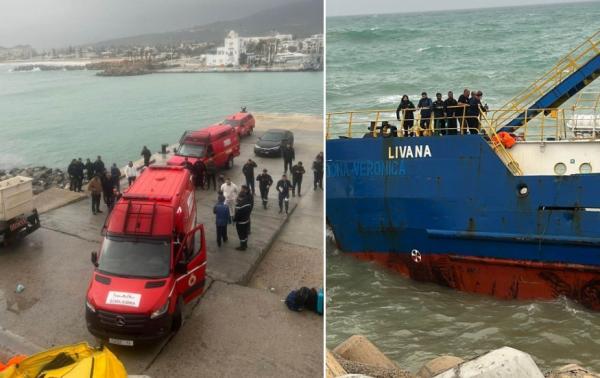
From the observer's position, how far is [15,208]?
6.24 metres

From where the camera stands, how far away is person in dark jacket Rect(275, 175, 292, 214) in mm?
7985

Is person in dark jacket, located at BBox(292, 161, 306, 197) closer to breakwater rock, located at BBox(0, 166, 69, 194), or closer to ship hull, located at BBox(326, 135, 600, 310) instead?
ship hull, located at BBox(326, 135, 600, 310)

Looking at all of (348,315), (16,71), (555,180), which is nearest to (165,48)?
(16,71)

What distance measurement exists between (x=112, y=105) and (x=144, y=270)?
236 cm

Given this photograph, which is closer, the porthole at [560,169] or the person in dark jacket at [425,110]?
the porthole at [560,169]

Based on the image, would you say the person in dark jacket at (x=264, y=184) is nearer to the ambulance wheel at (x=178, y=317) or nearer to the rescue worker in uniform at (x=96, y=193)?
the rescue worker in uniform at (x=96, y=193)

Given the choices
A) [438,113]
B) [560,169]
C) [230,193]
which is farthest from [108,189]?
[560,169]

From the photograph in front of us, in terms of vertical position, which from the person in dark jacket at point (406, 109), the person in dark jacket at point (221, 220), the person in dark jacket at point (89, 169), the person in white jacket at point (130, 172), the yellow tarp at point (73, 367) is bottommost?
the yellow tarp at point (73, 367)

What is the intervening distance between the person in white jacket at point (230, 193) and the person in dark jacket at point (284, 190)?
680 millimetres

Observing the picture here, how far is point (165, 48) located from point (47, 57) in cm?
108

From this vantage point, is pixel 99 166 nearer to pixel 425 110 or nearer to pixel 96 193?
pixel 96 193

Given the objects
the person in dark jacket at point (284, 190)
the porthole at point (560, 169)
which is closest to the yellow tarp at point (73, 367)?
the person in dark jacket at point (284, 190)

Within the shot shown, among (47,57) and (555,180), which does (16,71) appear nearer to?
(47,57)

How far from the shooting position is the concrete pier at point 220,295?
541cm
